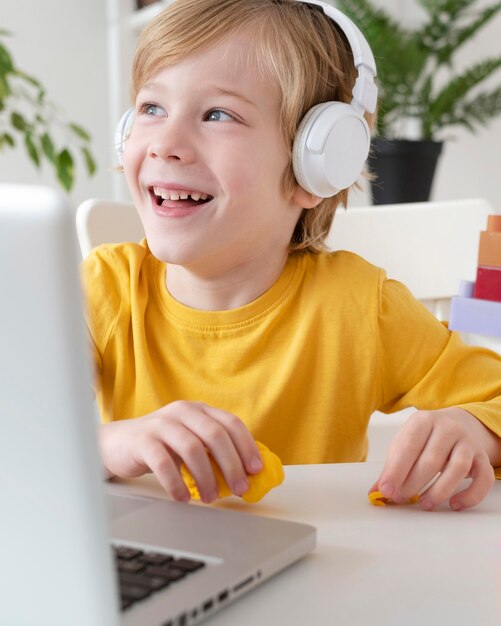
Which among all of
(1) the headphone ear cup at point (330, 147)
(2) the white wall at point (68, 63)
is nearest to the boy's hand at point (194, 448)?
(1) the headphone ear cup at point (330, 147)

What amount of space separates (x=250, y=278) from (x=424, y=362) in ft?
0.73

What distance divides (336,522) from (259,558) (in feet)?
0.43

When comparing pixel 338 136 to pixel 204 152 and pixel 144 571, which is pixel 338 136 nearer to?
pixel 204 152

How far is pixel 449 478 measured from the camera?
0.67 m

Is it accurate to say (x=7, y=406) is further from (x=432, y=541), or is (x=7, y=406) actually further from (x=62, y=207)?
(x=432, y=541)

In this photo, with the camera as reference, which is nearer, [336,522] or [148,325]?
[336,522]

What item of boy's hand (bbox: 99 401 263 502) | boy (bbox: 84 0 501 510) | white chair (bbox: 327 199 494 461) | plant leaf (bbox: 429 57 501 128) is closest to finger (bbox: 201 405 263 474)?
boy's hand (bbox: 99 401 263 502)

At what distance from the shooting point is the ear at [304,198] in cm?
104

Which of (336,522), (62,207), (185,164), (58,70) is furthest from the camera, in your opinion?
(58,70)

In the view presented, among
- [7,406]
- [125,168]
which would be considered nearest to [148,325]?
[125,168]

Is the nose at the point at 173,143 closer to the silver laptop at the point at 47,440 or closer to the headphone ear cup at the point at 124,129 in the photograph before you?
the headphone ear cup at the point at 124,129

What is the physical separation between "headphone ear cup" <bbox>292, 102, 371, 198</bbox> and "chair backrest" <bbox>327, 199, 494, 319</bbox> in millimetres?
377

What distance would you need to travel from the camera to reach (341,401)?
3.53 ft

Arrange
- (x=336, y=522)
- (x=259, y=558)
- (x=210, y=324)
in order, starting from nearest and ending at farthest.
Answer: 1. (x=259, y=558)
2. (x=336, y=522)
3. (x=210, y=324)
